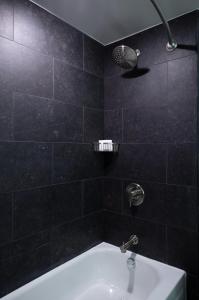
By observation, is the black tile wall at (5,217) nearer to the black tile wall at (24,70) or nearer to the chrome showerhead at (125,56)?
the black tile wall at (24,70)

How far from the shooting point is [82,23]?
5.37 ft

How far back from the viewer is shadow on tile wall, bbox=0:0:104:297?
1.27 metres

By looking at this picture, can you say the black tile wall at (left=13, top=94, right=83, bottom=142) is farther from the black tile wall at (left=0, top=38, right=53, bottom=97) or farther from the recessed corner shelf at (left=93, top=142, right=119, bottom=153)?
the recessed corner shelf at (left=93, top=142, right=119, bottom=153)

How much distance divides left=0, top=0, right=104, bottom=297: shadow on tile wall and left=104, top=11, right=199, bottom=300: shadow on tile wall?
0.19 meters

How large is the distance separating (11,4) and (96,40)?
808 mm

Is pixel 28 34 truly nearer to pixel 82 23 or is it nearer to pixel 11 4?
pixel 11 4

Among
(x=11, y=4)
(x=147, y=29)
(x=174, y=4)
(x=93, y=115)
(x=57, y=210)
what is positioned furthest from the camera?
(x=93, y=115)

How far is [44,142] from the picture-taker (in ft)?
4.80

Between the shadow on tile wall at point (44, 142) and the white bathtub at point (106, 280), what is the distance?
2.9 inches

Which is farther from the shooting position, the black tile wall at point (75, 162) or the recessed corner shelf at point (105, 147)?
the recessed corner shelf at point (105, 147)

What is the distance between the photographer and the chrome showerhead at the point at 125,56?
60.6 inches

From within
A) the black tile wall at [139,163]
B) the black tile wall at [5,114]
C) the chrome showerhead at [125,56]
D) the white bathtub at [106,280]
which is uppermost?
the chrome showerhead at [125,56]

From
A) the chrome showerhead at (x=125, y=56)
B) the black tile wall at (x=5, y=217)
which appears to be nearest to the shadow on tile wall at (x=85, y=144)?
the black tile wall at (x=5, y=217)

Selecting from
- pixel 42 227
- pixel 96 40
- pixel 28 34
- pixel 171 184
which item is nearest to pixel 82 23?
pixel 96 40
